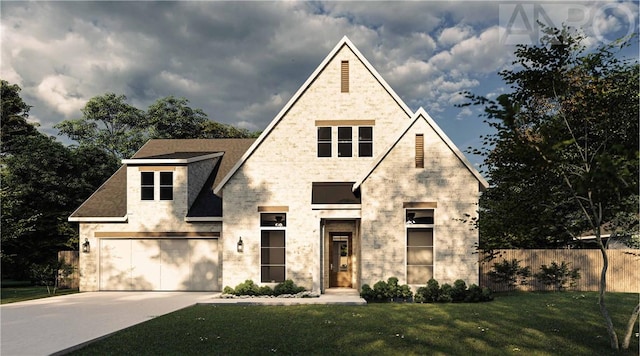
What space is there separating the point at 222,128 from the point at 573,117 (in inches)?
1537

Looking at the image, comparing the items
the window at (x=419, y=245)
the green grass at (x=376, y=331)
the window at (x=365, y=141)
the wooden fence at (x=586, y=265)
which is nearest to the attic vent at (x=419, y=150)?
the window at (x=419, y=245)

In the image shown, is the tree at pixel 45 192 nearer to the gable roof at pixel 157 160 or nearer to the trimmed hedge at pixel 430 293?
the gable roof at pixel 157 160

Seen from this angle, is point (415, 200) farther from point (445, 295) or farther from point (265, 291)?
point (265, 291)

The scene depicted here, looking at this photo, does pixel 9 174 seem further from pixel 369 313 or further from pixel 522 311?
pixel 522 311

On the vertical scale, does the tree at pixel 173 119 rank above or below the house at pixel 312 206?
above

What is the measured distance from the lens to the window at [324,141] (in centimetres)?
1847

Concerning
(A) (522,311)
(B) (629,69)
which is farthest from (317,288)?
(B) (629,69)

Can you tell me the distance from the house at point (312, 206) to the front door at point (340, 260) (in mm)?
45

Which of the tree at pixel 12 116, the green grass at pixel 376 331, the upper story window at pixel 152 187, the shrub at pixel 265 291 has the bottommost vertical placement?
the shrub at pixel 265 291

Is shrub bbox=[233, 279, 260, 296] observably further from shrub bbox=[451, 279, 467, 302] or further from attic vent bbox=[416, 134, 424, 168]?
attic vent bbox=[416, 134, 424, 168]

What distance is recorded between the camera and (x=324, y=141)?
18.5 metres

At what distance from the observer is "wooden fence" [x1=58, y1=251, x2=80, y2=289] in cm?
2095

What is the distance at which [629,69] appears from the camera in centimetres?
870

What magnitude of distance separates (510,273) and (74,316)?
1788 centimetres
